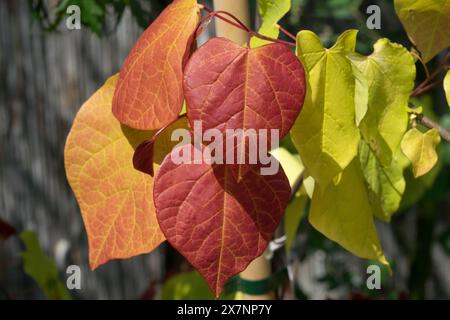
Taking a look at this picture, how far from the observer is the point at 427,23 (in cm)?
50

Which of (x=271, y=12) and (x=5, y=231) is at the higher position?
(x=271, y=12)

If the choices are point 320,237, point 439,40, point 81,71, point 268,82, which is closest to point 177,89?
point 268,82

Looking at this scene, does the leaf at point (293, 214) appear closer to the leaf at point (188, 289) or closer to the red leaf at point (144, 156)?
the leaf at point (188, 289)

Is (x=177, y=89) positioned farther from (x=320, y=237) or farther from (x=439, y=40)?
(x=320, y=237)

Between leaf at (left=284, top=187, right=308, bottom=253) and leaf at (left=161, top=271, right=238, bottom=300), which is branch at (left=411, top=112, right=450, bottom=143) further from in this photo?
leaf at (left=161, top=271, right=238, bottom=300)

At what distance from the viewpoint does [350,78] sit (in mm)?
452

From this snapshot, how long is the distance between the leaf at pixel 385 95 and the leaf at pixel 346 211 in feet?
0.11

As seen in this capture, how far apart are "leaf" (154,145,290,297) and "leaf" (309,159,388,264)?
70 millimetres

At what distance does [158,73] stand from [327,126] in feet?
0.37

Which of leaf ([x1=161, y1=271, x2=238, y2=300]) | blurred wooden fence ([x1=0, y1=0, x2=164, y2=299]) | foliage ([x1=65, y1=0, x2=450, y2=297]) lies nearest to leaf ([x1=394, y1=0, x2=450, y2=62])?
foliage ([x1=65, y1=0, x2=450, y2=297])

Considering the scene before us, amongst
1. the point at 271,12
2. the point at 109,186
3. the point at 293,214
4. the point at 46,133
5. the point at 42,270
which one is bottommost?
the point at 46,133

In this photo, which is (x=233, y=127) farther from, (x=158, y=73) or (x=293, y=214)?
(x=293, y=214)

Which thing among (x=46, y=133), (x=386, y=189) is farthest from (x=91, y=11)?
(x=46, y=133)

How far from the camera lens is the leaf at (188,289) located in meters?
0.79
